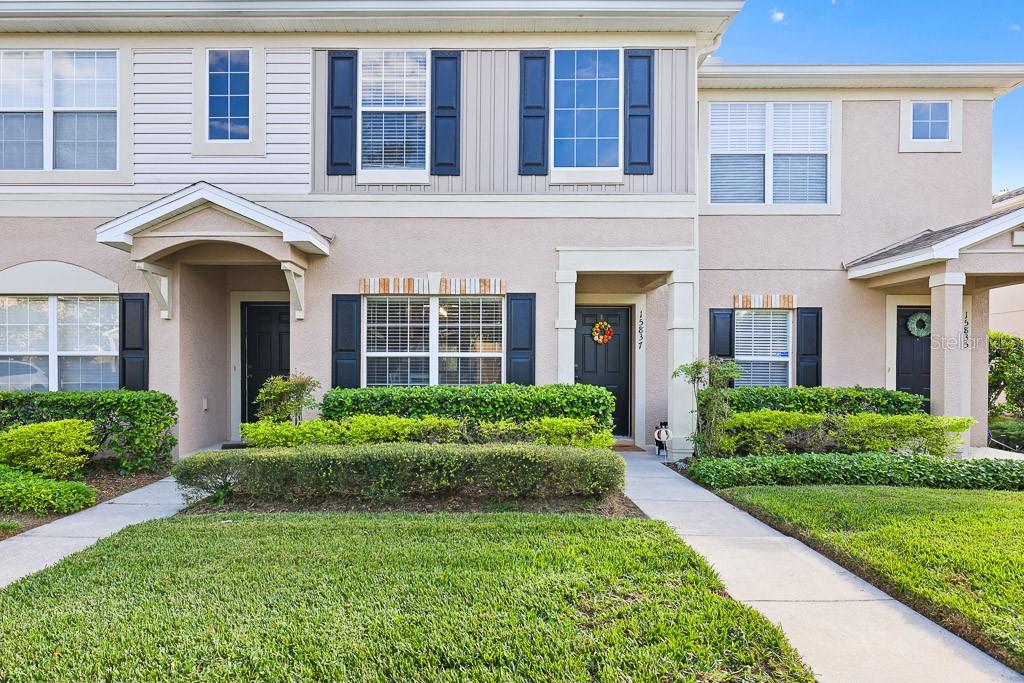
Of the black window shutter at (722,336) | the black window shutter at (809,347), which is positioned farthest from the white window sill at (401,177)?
the black window shutter at (809,347)

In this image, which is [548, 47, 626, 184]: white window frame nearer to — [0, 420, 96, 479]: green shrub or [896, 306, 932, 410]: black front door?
[896, 306, 932, 410]: black front door

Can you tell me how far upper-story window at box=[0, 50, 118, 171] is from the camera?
7137mm

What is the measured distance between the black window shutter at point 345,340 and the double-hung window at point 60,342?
2.93 metres

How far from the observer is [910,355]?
8414 millimetres

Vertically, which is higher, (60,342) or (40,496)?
(60,342)

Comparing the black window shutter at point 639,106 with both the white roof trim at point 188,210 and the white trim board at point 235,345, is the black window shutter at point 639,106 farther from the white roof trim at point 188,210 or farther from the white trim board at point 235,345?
the white trim board at point 235,345

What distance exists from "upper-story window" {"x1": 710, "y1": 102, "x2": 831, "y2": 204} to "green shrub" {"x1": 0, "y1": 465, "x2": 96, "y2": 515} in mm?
8867

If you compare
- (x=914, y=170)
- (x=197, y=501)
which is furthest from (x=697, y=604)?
(x=914, y=170)

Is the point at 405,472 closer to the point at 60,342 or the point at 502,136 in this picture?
the point at 502,136

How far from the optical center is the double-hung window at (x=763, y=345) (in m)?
8.35

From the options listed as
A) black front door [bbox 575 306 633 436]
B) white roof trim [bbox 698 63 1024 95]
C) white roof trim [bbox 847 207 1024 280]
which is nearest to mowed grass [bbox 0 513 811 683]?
black front door [bbox 575 306 633 436]

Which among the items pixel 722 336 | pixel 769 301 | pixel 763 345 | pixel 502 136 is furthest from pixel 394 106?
pixel 763 345

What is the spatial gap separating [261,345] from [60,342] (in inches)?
96.9

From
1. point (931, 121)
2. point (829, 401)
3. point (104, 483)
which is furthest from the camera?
point (931, 121)
